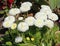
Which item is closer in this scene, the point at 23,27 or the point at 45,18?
the point at 23,27

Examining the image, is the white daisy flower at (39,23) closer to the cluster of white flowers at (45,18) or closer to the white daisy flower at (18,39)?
the cluster of white flowers at (45,18)

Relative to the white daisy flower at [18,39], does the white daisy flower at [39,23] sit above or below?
above

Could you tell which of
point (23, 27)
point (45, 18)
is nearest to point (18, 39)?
point (23, 27)

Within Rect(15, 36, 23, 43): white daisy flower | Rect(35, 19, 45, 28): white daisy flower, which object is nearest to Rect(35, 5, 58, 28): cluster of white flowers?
Rect(35, 19, 45, 28): white daisy flower

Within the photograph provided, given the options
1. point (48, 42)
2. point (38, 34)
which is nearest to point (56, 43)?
point (48, 42)

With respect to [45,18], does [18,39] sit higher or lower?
lower

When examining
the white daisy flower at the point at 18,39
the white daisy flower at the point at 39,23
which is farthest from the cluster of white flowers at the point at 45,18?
the white daisy flower at the point at 18,39

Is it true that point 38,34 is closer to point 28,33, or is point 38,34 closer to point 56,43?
point 28,33

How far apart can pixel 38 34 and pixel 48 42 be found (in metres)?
0.17

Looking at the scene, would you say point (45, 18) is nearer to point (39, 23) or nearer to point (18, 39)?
point (39, 23)

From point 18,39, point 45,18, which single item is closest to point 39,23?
point 45,18

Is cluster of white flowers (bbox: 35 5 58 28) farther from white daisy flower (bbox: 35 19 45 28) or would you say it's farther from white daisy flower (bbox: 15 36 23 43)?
white daisy flower (bbox: 15 36 23 43)

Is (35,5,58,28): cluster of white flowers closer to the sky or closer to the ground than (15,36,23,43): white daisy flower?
closer to the sky

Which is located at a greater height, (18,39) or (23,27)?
(23,27)
